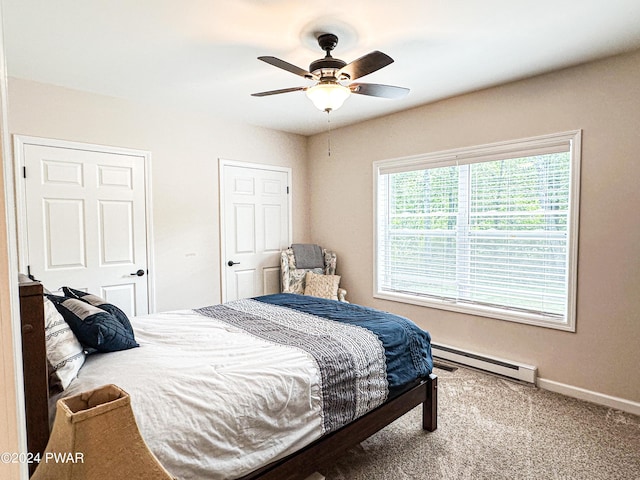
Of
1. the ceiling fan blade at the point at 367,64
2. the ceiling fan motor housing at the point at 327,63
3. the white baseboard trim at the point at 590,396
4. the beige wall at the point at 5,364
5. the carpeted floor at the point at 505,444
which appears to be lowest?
the carpeted floor at the point at 505,444

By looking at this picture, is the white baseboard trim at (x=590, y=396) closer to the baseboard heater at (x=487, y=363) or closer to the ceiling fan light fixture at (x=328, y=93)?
the baseboard heater at (x=487, y=363)

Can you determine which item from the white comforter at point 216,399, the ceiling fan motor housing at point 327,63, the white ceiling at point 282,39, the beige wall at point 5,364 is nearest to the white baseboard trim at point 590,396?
the white comforter at point 216,399

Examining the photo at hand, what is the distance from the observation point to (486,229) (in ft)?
11.3

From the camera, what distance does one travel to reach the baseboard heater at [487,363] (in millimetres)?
3143

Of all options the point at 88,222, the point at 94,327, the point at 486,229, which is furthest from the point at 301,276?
the point at 94,327

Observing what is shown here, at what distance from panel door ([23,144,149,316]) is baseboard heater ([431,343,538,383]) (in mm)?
3049

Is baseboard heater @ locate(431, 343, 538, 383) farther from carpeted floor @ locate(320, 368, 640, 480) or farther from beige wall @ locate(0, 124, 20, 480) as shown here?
beige wall @ locate(0, 124, 20, 480)

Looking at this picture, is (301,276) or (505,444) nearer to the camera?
(505,444)

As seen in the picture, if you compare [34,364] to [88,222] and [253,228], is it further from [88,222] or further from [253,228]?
[253,228]

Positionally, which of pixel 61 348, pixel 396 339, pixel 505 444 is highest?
pixel 61 348

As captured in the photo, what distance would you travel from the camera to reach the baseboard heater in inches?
124

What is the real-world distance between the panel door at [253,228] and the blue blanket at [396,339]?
5.91 feet

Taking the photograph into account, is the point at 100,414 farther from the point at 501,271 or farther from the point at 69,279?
the point at 501,271

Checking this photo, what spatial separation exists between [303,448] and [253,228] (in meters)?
3.14
